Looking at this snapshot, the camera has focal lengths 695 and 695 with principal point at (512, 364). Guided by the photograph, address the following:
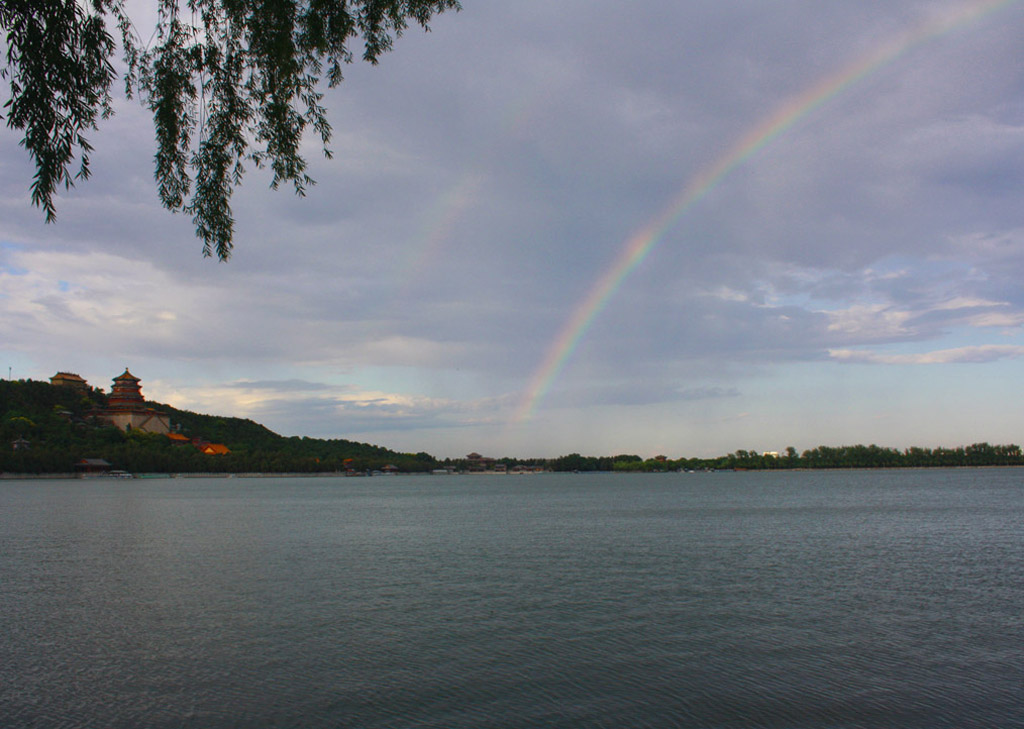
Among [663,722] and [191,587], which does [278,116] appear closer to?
[663,722]

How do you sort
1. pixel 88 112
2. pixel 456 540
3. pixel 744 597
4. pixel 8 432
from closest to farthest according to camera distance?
pixel 88 112 → pixel 744 597 → pixel 456 540 → pixel 8 432

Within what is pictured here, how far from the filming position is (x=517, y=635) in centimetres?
1802

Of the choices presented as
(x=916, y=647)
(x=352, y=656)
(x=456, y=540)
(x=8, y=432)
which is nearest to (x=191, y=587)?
(x=352, y=656)

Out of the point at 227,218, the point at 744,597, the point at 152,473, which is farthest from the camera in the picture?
the point at 152,473

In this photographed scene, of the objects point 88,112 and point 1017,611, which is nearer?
point 88,112

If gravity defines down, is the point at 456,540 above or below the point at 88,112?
below

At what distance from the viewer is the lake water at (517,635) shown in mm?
12883

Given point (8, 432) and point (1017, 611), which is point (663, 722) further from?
point (8, 432)

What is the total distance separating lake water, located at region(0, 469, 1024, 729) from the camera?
1288cm

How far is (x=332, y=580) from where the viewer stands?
89.5 feet

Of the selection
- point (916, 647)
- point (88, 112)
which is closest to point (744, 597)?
point (916, 647)

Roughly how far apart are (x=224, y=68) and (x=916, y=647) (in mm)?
19057

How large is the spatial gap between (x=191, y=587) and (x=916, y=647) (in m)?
23.8

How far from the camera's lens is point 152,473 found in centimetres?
19600
